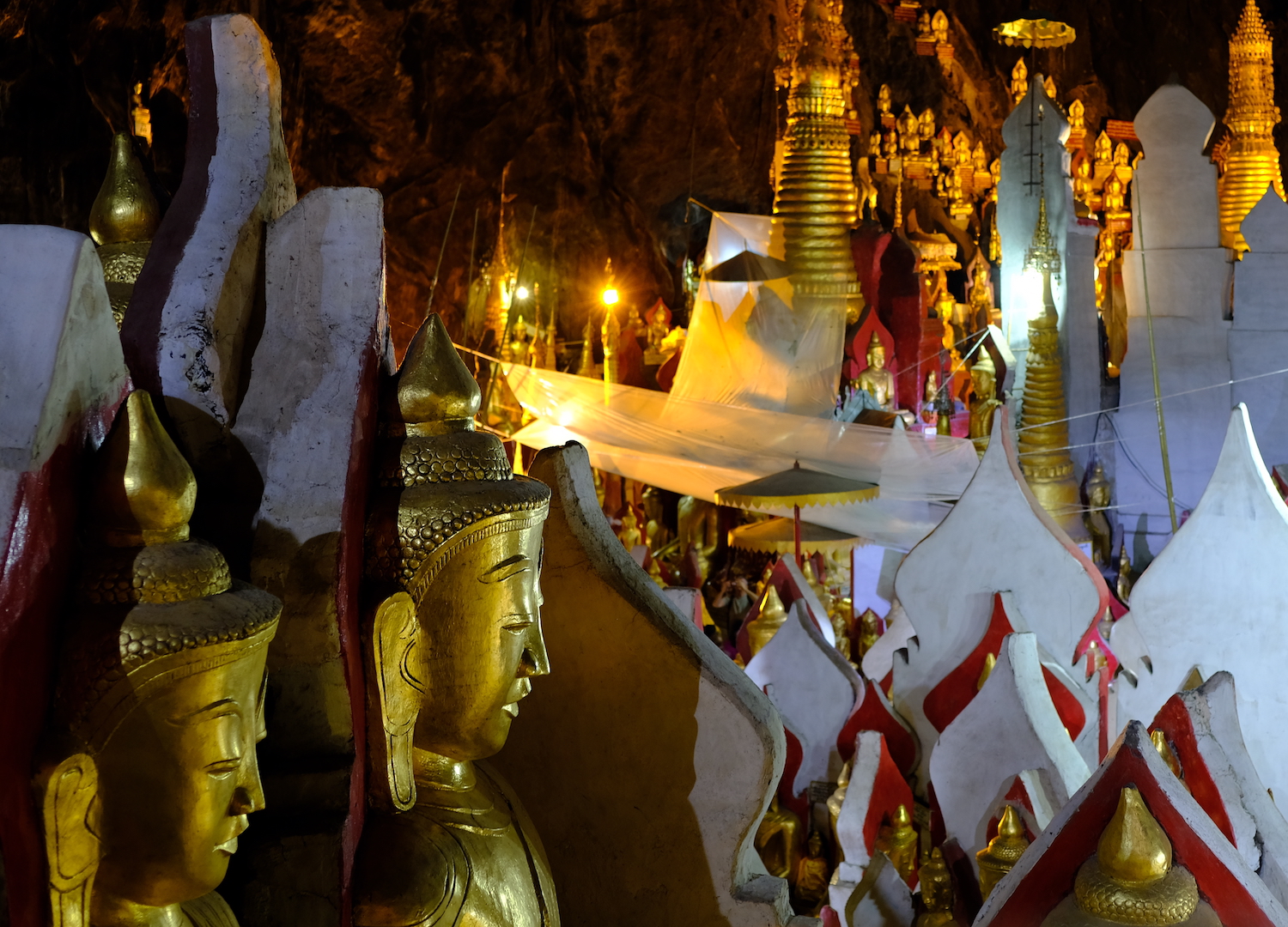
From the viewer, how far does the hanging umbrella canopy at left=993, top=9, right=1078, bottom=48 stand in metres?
15.9

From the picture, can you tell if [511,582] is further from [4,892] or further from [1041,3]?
[1041,3]

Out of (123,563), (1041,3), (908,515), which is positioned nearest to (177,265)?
(123,563)

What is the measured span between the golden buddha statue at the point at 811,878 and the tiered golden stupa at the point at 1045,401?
6.25 metres

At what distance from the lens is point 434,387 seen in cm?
173

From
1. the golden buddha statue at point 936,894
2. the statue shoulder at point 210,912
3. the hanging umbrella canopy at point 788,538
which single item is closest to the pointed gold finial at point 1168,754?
the golden buddha statue at point 936,894

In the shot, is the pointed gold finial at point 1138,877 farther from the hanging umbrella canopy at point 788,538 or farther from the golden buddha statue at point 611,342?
the golden buddha statue at point 611,342

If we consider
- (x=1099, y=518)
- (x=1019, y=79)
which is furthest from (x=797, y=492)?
(x=1019, y=79)

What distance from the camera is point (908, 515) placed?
7.31 metres

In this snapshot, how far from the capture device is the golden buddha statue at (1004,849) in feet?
8.40

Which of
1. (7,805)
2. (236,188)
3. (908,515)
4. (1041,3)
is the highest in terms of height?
(1041,3)

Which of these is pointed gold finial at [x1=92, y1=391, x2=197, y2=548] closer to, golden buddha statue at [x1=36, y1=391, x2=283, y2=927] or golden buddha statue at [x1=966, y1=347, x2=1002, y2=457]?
golden buddha statue at [x1=36, y1=391, x2=283, y2=927]

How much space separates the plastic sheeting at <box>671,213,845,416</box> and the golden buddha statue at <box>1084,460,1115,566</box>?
86.2 inches

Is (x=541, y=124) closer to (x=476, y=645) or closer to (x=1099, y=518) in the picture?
(x=1099, y=518)

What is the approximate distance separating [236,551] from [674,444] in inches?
245
